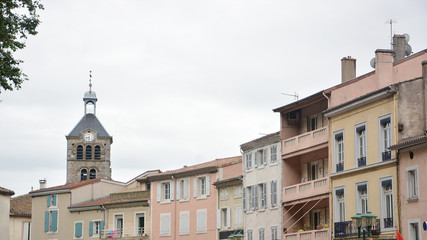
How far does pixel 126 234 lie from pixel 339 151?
1375 inches

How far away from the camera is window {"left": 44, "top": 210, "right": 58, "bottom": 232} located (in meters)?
89.3

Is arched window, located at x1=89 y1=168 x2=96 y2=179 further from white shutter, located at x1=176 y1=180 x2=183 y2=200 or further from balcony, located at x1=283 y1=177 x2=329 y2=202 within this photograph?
balcony, located at x1=283 y1=177 x2=329 y2=202

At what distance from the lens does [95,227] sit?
86.1 m

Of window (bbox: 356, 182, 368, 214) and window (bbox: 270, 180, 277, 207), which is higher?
window (bbox: 270, 180, 277, 207)

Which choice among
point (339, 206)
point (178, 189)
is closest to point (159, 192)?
point (178, 189)

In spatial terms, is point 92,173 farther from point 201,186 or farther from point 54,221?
point 201,186

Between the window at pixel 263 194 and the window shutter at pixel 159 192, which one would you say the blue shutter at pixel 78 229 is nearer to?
the window shutter at pixel 159 192

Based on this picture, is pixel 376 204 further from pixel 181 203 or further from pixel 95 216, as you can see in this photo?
pixel 95 216

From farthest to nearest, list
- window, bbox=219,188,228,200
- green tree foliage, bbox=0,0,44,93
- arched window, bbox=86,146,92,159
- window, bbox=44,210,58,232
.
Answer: arched window, bbox=86,146,92,159 < window, bbox=44,210,58,232 < window, bbox=219,188,228,200 < green tree foliage, bbox=0,0,44,93

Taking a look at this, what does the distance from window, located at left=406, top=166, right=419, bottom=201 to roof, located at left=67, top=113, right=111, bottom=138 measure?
12066 cm

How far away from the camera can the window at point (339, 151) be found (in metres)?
51.5

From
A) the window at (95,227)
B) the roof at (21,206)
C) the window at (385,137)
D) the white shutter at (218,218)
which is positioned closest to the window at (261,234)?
the white shutter at (218,218)

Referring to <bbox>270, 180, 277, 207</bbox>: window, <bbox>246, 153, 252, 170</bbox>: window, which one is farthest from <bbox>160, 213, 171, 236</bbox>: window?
<bbox>270, 180, 277, 207</bbox>: window

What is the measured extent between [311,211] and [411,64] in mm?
14150
